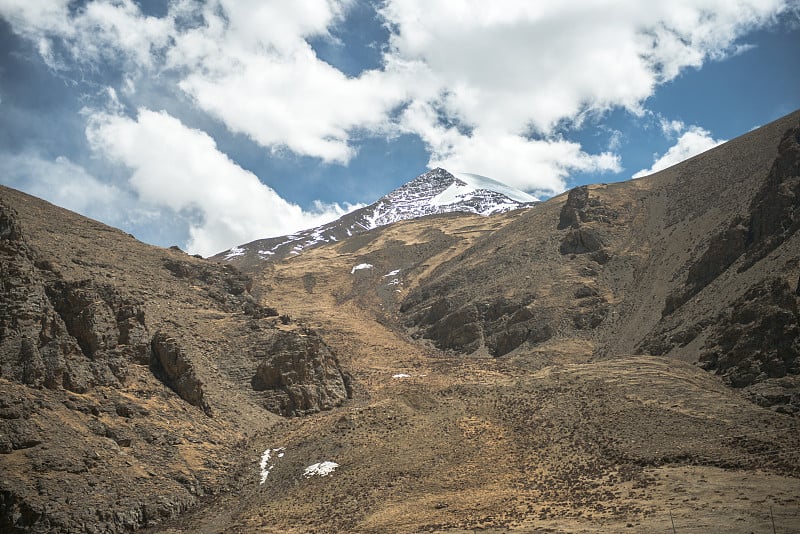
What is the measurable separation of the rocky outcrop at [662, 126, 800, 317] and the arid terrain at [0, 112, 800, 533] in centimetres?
21

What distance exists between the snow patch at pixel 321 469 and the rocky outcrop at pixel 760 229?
35038 millimetres

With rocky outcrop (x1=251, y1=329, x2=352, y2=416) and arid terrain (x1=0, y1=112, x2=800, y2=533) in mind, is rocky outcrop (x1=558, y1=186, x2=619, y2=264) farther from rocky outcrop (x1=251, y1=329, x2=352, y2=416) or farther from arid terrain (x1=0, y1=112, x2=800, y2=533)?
rocky outcrop (x1=251, y1=329, x2=352, y2=416)

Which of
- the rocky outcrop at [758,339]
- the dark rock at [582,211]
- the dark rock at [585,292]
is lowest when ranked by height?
the rocky outcrop at [758,339]

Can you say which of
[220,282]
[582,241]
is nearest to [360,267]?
[582,241]

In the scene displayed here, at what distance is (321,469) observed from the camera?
103 ft

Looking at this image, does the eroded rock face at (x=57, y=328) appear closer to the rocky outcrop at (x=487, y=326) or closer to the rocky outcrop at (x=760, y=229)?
the rocky outcrop at (x=487, y=326)

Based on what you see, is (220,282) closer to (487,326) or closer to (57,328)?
(487,326)

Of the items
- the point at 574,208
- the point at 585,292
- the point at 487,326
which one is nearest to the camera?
the point at 585,292

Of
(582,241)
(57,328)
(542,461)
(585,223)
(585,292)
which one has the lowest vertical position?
(542,461)

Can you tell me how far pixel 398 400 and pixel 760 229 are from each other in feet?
109

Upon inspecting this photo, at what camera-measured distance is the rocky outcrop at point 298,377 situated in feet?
135

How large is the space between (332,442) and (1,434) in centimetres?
1553

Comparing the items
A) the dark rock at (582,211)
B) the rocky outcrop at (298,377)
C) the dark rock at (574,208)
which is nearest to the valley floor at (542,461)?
the rocky outcrop at (298,377)

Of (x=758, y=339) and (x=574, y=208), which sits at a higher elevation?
(x=574, y=208)
